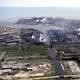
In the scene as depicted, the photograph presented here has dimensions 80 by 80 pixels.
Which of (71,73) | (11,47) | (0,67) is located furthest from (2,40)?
(71,73)

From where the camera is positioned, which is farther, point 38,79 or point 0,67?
point 0,67

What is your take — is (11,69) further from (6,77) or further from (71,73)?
(71,73)

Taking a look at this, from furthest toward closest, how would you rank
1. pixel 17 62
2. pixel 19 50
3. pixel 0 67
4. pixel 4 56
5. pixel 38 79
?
1. pixel 19 50
2. pixel 4 56
3. pixel 17 62
4. pixel 0 67
5. pixel 38 79

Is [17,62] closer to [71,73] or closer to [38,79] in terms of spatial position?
[38,79]

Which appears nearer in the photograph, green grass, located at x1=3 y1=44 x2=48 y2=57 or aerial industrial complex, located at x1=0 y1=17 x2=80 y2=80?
aerial industrial complex, located at x1=0 y1=17 x2=80 y2=80

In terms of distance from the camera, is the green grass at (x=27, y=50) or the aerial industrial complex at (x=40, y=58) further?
the green grass at (x=27, y=50)

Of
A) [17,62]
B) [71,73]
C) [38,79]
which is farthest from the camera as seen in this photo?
[17,62]

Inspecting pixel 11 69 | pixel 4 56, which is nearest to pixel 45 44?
pixel 4 56

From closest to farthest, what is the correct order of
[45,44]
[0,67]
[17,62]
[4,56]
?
[0,67] < [17,62] < [4,56] < [45,44]

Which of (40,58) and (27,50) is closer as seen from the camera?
(40,58)
